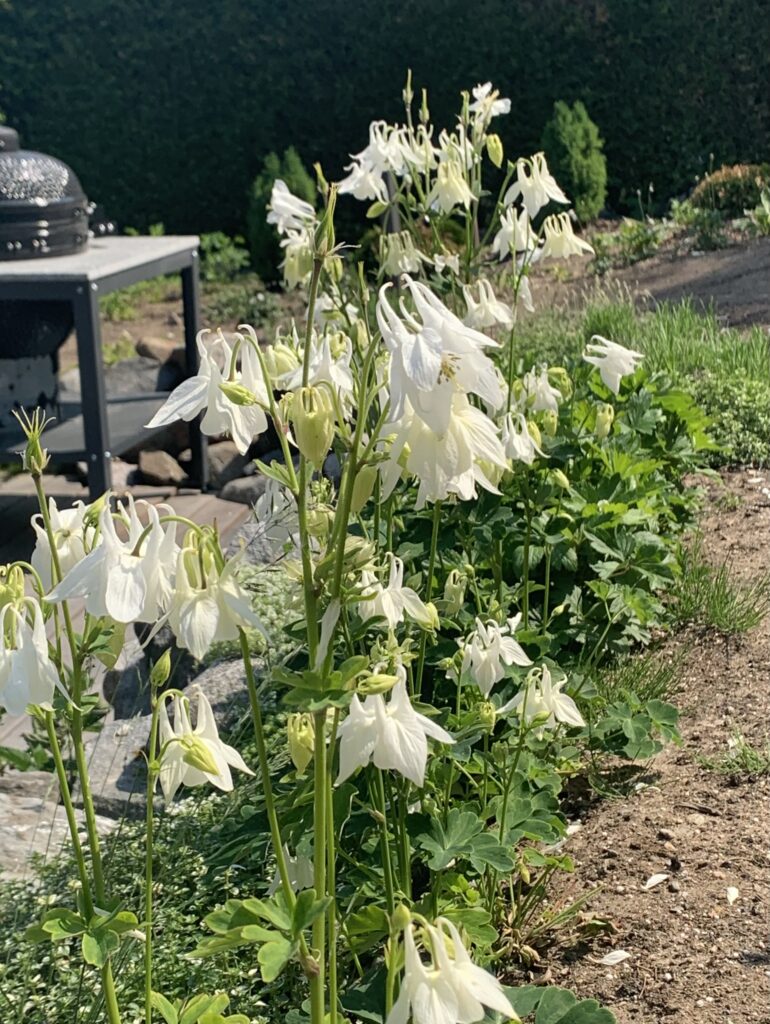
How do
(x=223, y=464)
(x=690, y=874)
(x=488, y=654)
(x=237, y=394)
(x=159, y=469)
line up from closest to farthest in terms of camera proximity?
1. (x=237, y=394)
2. (x=488, y=654)
3. (x=690, y=874)
4. (x=159, y=469)
5. (x=223, y=464)

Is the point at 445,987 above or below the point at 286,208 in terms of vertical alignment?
below

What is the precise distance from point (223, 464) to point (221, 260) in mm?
4339

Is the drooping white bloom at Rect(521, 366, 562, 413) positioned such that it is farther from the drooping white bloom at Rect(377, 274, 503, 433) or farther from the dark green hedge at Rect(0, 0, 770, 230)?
the dark green hedge at Rect(0, 0, 770, 230)

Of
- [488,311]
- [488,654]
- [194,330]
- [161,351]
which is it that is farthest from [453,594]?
[161,351]

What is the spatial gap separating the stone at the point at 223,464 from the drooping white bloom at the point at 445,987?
19.3 feet

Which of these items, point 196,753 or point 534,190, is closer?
point 196,753

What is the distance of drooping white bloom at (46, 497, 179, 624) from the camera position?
120cm

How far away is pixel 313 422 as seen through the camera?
1.21 m

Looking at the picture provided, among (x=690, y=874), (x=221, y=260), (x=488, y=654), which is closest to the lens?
(x=488, y=654)

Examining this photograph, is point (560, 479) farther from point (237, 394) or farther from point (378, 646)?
point (237, 394)

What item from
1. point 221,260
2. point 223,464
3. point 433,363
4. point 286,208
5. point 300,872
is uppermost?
point 433,363

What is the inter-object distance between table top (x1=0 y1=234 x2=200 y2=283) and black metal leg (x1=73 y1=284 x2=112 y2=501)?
0.09 metres

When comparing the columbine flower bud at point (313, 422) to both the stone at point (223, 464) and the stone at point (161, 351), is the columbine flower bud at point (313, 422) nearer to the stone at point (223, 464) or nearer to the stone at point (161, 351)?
the stone at point (223, 464)

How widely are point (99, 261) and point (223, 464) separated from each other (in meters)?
1.66
